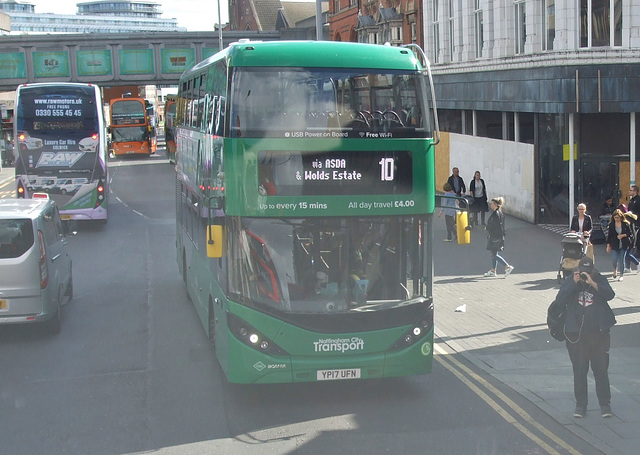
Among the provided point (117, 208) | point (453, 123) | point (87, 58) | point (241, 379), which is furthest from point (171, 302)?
point (87, 58)

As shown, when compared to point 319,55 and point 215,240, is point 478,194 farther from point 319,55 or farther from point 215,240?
point 215,240

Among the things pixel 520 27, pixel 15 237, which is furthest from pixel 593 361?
pixel 520 27

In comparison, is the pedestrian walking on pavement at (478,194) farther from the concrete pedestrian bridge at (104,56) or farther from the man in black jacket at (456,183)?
the concrete pedestrian bridge at (104,56)

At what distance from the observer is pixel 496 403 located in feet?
33.1

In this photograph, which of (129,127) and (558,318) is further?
(129,127)

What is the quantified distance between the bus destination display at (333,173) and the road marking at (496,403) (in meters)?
2.56

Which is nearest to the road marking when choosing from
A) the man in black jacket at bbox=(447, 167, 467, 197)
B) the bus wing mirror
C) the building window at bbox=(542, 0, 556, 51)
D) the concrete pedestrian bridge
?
the bus wing mirror

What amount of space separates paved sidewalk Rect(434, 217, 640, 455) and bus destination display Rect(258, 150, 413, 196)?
9.73 ft

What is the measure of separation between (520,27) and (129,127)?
4092cm

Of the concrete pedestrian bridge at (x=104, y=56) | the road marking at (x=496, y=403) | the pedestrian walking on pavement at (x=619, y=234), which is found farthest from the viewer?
the concrete pedestrian bridge at (x=104, y=56)

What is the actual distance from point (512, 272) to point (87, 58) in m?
42.7

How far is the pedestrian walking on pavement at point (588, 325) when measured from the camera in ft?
30.1

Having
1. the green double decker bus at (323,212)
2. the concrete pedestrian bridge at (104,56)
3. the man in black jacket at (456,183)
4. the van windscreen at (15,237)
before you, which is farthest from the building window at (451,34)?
the concrete pedestrian bridge at (104,56)

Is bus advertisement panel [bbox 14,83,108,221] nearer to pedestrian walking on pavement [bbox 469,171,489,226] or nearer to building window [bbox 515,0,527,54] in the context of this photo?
pedestrian walking on pavement [bbox 469,171,489,226]
